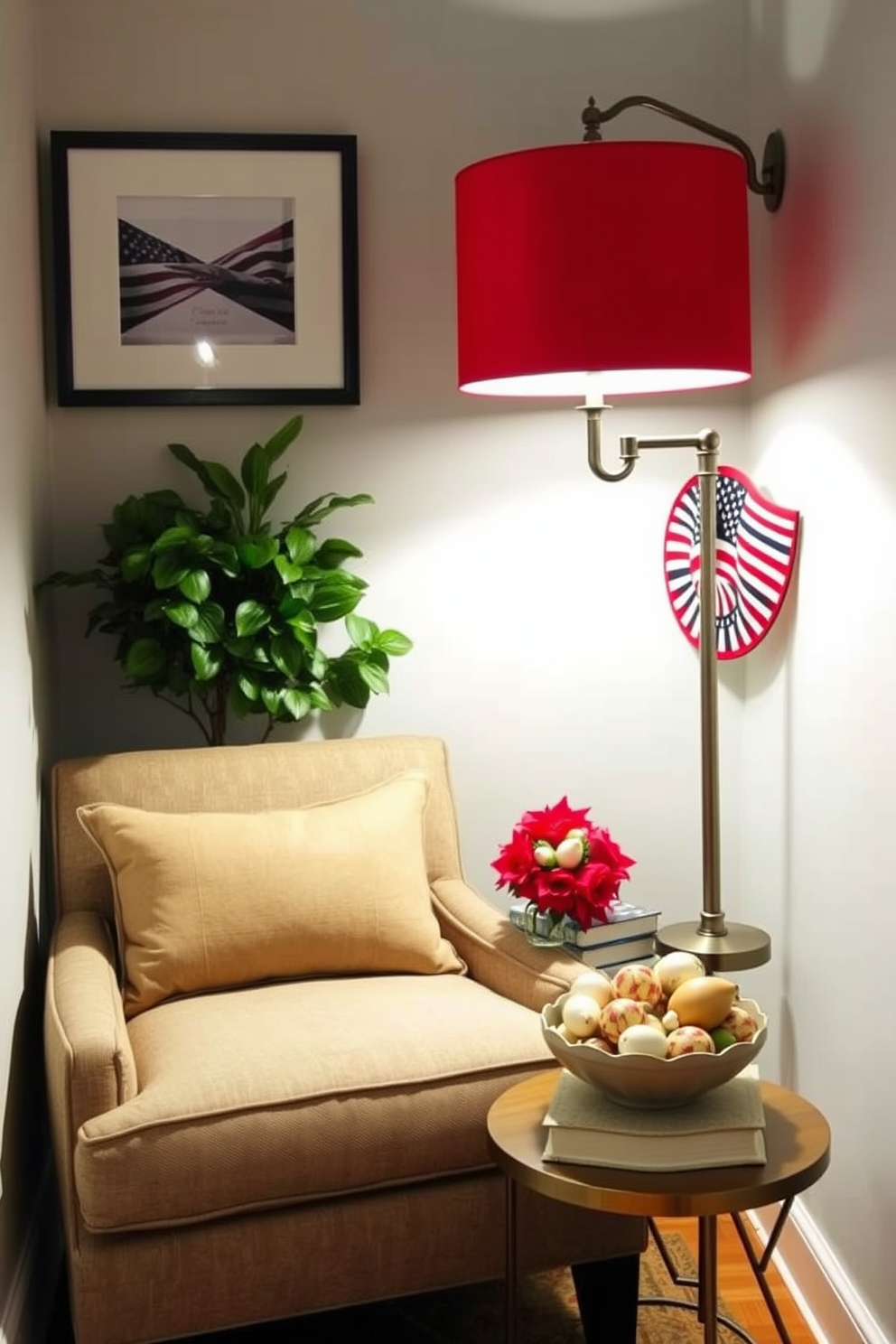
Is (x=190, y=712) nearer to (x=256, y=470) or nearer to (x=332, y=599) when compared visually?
(x=332, y=599)

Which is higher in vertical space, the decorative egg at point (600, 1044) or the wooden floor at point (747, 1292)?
the decorative egg at point (600, 1044)

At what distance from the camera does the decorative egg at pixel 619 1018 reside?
1712 millimetres

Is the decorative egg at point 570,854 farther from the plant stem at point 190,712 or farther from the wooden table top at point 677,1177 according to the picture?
the plant stem at point 190,712

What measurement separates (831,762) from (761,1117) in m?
0.74

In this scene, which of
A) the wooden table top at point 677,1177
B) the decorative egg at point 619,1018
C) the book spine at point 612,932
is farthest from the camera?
the book spine at point 612,932

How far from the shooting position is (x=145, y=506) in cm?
262

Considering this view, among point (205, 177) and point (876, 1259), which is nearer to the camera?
point (876, 1259)

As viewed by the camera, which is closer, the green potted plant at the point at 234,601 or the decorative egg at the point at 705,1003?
the decorative egg at the point at 705,1003

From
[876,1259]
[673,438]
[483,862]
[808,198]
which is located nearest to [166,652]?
[483,862]

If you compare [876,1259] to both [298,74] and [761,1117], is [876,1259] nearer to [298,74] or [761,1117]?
[761,1117]

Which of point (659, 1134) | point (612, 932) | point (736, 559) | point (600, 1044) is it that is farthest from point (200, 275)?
point (659, 1134)

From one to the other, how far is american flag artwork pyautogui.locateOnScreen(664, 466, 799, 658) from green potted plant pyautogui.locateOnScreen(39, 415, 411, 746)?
55cm

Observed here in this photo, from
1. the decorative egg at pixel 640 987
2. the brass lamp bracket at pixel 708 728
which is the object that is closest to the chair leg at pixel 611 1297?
the brass lamp bracket at pixel 708 728

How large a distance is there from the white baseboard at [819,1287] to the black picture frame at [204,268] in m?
1.67
